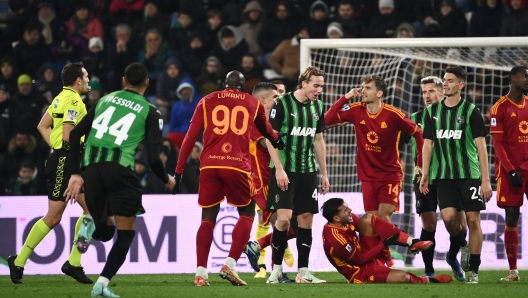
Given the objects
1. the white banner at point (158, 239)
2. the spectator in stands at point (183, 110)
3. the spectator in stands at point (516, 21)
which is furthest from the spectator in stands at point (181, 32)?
the spectator in stands at point (516, 21)

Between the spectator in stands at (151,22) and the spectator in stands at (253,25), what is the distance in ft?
4.43

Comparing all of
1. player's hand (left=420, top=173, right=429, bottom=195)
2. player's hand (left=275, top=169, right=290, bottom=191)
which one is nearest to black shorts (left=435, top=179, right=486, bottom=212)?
player's hand (left=420, top=173, right=429, bottom=195)

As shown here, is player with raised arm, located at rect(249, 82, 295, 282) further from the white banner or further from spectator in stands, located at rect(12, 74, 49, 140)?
spectator in stands, located at rect(12, 74, 49, 140)

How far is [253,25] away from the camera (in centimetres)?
1600

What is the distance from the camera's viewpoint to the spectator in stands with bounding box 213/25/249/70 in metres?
15.7

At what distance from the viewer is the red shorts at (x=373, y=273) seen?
354 inches

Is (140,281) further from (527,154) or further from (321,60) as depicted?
(321,60)

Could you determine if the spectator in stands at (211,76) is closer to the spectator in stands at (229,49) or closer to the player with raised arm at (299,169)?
the spectator in stands at (229,49)

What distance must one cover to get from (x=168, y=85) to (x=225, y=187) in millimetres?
7170

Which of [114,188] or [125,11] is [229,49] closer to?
[125,11]

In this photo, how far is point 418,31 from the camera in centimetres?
1526

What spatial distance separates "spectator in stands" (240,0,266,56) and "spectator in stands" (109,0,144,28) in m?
1.99

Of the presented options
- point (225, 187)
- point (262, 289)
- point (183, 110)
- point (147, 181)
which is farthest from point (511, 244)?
point (183, 110)

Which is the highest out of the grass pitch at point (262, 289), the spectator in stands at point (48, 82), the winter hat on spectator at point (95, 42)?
the winter hat on spectator at point (95, 42)
